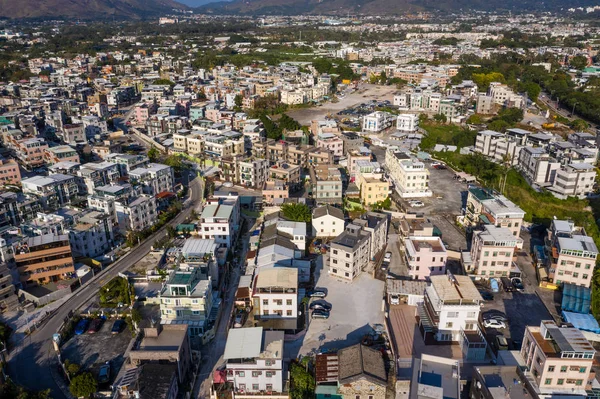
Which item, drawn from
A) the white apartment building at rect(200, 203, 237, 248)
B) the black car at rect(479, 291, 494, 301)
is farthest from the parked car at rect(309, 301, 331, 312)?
the black car at rect(479, 291, 494, 301)

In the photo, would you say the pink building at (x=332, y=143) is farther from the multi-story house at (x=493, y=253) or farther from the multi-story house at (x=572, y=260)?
the multi-story house at (x=572, y=260)

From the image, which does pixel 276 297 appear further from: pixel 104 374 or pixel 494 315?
pixel 494 315

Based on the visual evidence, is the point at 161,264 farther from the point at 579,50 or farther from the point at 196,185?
the point at 579,50

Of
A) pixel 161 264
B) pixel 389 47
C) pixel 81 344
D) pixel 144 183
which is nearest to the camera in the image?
pixel 81 344

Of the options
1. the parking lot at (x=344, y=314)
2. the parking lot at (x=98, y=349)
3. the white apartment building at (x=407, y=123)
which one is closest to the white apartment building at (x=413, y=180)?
the parking lot at (x=344, y=314)

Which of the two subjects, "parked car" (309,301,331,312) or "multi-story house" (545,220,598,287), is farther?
"multi-story house" (545,220,598,287)

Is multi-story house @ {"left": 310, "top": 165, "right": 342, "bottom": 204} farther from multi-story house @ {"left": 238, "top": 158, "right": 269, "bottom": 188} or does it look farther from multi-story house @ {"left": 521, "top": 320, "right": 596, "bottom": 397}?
multi-story house @ {"left": 521, "top": 320, "right": 596, "bottom": 397}

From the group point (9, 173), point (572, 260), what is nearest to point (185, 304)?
point (572, 260)

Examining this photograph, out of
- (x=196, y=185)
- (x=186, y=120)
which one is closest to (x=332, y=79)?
(x=186, y=120)
